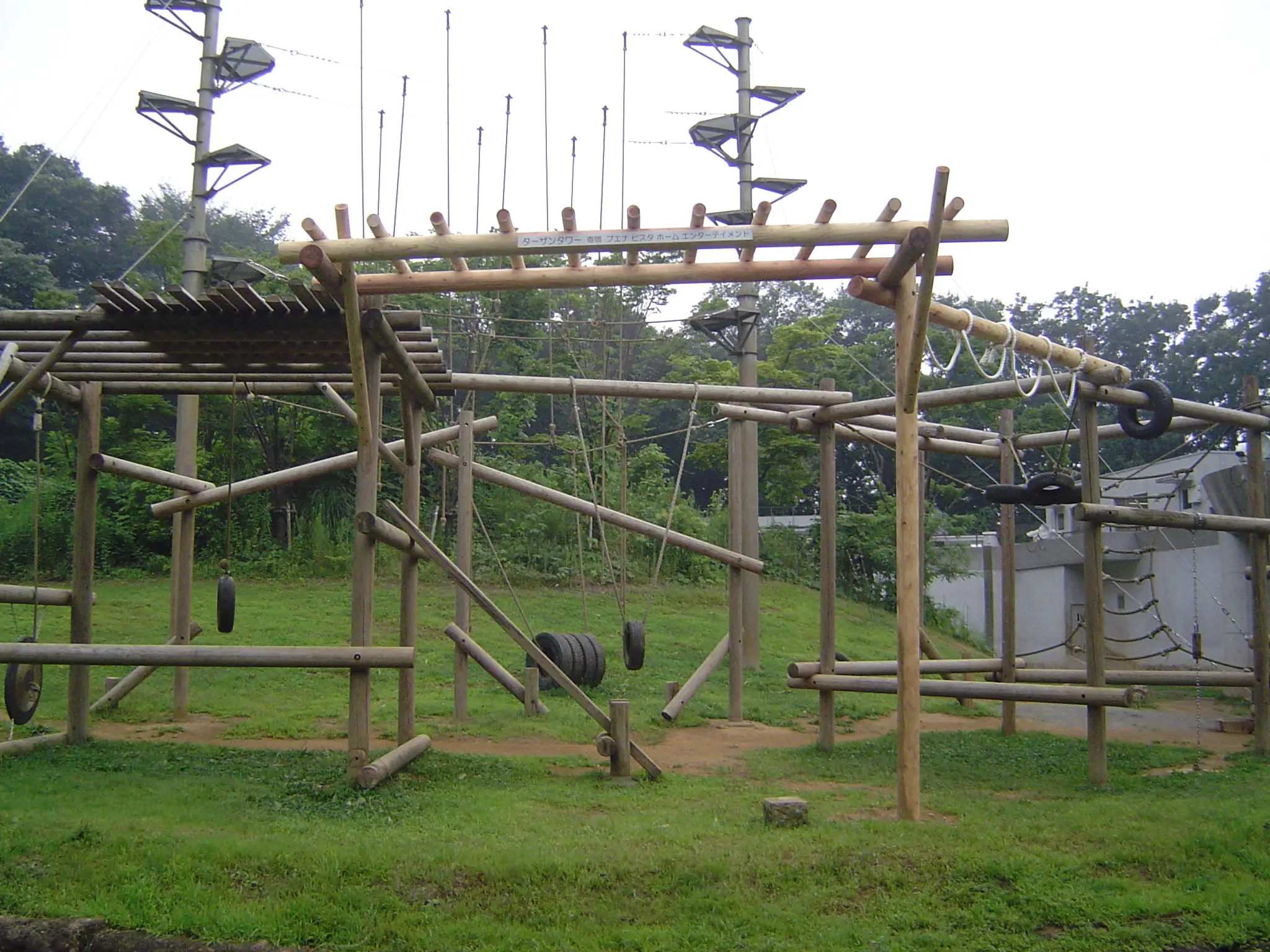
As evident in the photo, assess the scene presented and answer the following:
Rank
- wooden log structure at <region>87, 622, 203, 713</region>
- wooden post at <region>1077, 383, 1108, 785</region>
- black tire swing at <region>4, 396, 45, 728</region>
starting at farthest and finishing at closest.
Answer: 1. wooden log structure at <region>87, 622, 203, 713</region>
2. wooden post at <region>1077, 383, 1108, 785</region>
3. black tire swing at <region>4, 396, 45, 728</region>

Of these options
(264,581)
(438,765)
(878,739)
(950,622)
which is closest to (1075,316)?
(950,622)

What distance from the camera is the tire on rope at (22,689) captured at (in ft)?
25.5

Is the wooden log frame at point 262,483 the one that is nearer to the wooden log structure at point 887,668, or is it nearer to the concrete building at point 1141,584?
the wooden log structure at point 887,668

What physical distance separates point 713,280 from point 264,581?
50.0ft

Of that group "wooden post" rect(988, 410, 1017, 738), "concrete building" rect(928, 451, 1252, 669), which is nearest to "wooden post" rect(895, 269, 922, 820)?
"wooden post" rect(988, 410, 1017, 738)

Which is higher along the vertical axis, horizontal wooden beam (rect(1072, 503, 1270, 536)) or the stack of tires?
horizontal wooden beam (rect(1072, 503, 1270, 536))

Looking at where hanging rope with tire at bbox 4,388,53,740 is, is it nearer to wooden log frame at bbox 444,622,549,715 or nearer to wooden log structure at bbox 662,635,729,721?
wooden log frame at bbox 444,622,549,715

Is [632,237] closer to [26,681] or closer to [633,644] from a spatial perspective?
[633,644]

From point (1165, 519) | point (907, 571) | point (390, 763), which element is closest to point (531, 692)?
point (390, 763)

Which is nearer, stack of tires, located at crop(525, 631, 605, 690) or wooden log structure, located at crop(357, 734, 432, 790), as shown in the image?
wooden log structure, located at crop(357, 734, 432, 790)

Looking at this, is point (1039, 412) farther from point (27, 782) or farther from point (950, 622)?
point (27, 782)

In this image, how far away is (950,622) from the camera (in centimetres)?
2503

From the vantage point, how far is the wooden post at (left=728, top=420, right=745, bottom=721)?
1134 centimetres

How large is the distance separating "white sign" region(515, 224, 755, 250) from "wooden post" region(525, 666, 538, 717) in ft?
17.8
